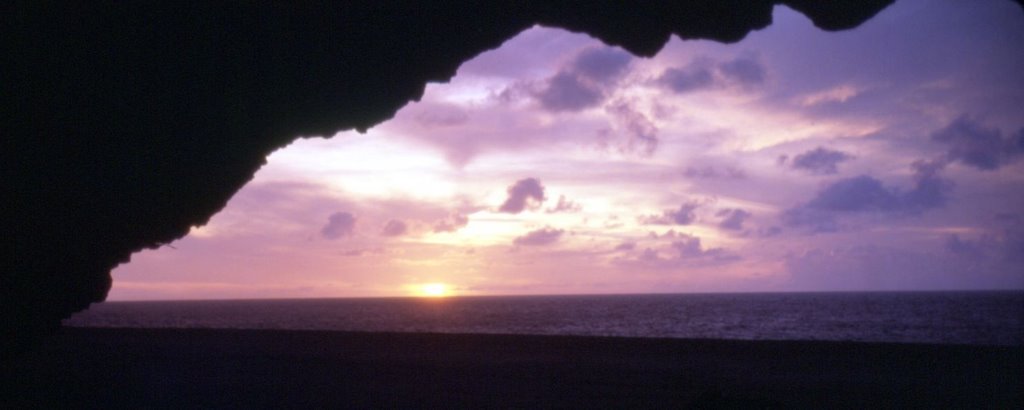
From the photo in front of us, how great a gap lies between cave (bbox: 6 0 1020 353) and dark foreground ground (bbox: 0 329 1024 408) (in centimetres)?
582

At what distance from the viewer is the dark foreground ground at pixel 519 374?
1469 cm

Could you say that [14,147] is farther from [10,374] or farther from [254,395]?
[10,374]

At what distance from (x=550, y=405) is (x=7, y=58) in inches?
463

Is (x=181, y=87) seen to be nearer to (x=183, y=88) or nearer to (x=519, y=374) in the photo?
(x=183, y=88)

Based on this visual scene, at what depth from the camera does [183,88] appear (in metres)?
7.34

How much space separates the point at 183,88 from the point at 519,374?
45.8 ft

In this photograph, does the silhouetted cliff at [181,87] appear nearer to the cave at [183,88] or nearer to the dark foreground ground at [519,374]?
the cave at [183,88]

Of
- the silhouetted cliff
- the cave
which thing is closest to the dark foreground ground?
the cave

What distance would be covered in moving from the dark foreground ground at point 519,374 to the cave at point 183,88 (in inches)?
229

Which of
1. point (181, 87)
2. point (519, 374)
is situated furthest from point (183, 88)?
point (519, 374)

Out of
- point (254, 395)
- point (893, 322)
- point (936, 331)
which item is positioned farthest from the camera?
point (893, 322)

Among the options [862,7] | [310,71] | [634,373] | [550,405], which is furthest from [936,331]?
[310,71]

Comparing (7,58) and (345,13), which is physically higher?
(345,13)

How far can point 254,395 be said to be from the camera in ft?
50.8
